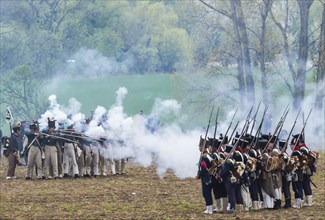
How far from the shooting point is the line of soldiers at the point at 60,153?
3216 cm

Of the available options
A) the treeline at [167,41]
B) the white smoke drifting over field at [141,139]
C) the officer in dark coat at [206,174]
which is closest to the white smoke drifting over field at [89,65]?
the treeline at [167,41]

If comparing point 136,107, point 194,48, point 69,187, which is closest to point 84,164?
point 69,187

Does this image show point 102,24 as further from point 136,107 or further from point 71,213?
point 71,213

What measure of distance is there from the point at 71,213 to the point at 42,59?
124 feet

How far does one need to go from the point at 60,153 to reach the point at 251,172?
39.3ft

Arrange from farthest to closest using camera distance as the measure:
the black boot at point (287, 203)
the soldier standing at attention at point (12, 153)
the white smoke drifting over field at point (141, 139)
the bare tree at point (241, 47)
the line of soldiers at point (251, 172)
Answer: the bare tree at point (241, 47) → the soldier standing at attention at point (12, 153) → the white smoke drifting over field at point (141, 139) → the black boot at point (287, 203) → the line of soldiers at point (251, 172)

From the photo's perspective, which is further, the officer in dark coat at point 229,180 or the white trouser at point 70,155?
the white trouser at point 70,155

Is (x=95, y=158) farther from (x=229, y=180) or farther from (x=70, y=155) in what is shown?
(x=229, y=180)

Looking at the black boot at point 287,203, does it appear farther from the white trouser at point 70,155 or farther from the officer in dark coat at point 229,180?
the white trouser at point 70,155

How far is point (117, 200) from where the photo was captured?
25.3 m

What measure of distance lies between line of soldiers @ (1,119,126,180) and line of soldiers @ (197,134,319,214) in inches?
388

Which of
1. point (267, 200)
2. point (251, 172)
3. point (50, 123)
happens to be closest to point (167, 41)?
point (50, 123)

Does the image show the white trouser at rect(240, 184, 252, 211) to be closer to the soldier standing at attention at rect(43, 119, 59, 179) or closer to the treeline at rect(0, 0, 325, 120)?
the soldier standing at attention at rect(43, 119, 59, 179)

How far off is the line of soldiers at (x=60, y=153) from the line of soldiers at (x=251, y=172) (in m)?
9.87
